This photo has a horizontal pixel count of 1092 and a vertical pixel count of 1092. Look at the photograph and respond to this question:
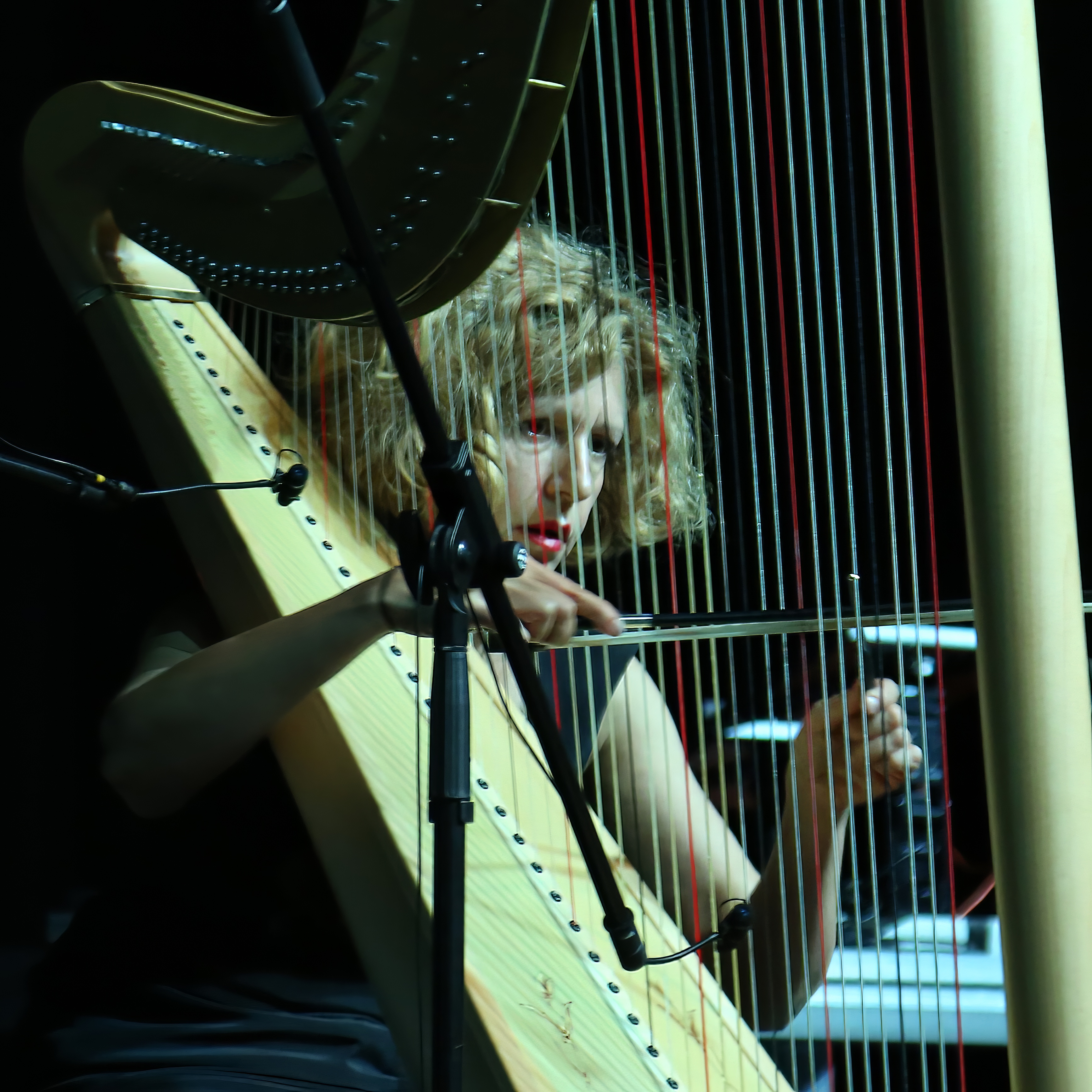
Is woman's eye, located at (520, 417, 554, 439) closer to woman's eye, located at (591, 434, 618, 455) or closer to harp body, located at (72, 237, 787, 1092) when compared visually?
woman's eye, located at (591, 434, 618, 455)

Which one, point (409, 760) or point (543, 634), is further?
point (409, 760)

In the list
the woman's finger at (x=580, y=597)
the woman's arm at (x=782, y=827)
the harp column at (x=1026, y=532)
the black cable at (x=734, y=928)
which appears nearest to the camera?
the harp column at (x=1026, y=532)

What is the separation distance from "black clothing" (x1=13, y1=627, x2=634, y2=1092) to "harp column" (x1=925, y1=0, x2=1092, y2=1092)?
21.7 inches

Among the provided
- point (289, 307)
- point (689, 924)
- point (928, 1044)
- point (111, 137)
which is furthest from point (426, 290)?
point (928, 1044)

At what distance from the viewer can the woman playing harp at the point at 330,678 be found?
0.94m

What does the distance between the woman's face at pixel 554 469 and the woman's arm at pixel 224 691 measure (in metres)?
0.30

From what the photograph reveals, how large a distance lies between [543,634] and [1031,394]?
306 mm

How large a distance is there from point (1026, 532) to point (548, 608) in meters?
0.27

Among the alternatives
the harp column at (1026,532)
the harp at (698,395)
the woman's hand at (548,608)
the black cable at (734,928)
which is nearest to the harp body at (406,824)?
the harp at (698,395)

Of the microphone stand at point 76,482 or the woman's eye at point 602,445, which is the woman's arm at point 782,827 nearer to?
the woman's eye at point 602,445

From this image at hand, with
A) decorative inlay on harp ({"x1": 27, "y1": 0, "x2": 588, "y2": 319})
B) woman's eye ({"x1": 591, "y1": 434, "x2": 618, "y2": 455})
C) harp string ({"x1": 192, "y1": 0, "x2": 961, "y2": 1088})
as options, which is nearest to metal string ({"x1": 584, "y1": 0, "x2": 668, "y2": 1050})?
harp string ({"x1": 192, "y1": 0, "x2": 961, "y2": 1088})

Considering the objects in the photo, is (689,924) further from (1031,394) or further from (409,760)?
(1031,394)

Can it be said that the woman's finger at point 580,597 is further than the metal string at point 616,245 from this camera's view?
No

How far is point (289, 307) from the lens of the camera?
2.58 feet
